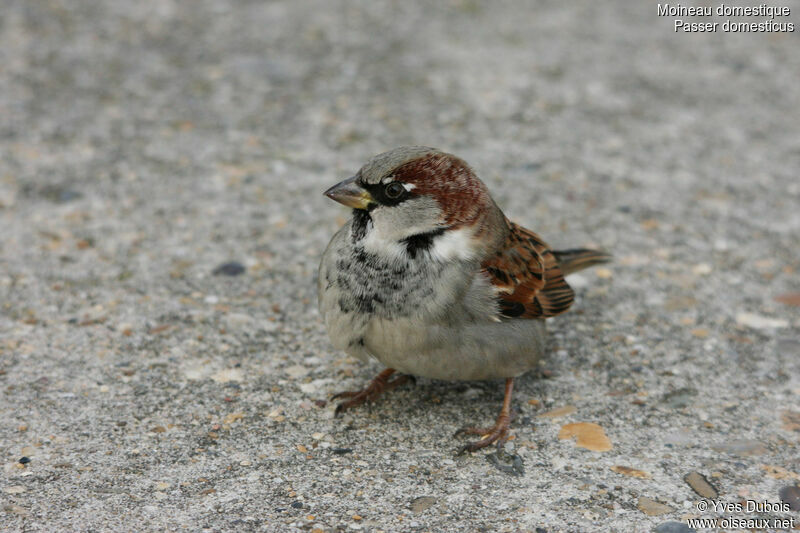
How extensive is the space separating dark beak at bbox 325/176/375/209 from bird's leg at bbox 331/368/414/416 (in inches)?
28.1

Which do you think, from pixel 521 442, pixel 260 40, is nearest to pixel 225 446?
pixel 521 442

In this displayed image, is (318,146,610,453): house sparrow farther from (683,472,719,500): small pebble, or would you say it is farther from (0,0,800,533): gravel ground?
(683,472,719,500): small pebble

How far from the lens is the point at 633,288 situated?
4.32 m

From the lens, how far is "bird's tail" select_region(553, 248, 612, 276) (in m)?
3.97

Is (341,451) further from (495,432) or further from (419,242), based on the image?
(419,242)

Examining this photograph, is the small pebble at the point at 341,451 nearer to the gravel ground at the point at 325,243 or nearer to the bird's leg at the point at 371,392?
the gravel ground at the point at 325,243

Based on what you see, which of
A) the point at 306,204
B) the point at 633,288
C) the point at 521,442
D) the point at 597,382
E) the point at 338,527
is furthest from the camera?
the point at 306,204

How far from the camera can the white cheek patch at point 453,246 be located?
10.6 ft

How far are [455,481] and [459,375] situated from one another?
378 mm

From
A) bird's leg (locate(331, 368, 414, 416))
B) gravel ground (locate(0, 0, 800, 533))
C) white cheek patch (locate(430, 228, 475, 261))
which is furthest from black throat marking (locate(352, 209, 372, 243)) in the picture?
gravel ground (locate(0, 0, 800, 533))

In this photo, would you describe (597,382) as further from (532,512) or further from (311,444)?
(311,444)

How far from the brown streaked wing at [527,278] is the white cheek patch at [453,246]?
0.10 meters

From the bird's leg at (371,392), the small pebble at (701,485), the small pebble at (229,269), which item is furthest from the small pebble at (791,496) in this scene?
the small pebble at (229,269)

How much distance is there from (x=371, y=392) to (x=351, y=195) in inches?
32.0
